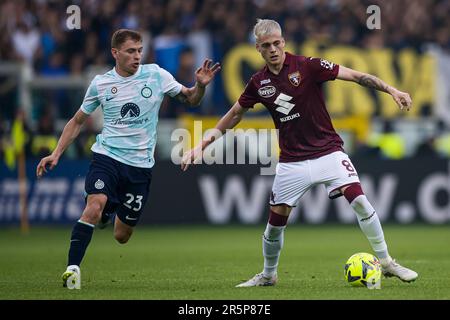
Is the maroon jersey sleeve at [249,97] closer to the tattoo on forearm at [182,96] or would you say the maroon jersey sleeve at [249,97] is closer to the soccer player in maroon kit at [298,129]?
the soccer player in maroon kit at [298,129]

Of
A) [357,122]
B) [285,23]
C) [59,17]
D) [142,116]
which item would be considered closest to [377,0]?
[285,23]

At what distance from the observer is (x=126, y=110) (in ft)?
34.9

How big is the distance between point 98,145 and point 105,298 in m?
2.20

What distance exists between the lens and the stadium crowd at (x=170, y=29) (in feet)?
68.9

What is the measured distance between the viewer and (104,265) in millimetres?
13273

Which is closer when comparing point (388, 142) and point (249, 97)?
point (249, 97)

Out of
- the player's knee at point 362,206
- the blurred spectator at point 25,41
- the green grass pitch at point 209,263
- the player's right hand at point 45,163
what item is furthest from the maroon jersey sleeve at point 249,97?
the blurred spectator at point 25,41

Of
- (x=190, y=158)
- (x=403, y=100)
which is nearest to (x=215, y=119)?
(x=190, y=158)

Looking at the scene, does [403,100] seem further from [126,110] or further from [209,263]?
[209,263]

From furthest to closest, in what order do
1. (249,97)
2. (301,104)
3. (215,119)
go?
(215,119) → (249,97) → (301,104)

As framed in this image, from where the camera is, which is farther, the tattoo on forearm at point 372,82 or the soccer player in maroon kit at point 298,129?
the soccer player in maroon kit at point 298,129

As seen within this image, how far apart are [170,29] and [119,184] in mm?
11714

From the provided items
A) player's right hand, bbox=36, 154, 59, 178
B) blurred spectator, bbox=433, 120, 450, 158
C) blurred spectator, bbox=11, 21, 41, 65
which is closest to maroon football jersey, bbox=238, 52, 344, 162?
player's right hand, bbox=36, 154, 59, 178

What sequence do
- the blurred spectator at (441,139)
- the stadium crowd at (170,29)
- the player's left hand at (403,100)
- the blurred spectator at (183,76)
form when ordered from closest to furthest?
the player's left hand at (403,100), the blurred spectator at (183,76), the stadium crowd at (170,29), the blurred spectator at (441,139)
